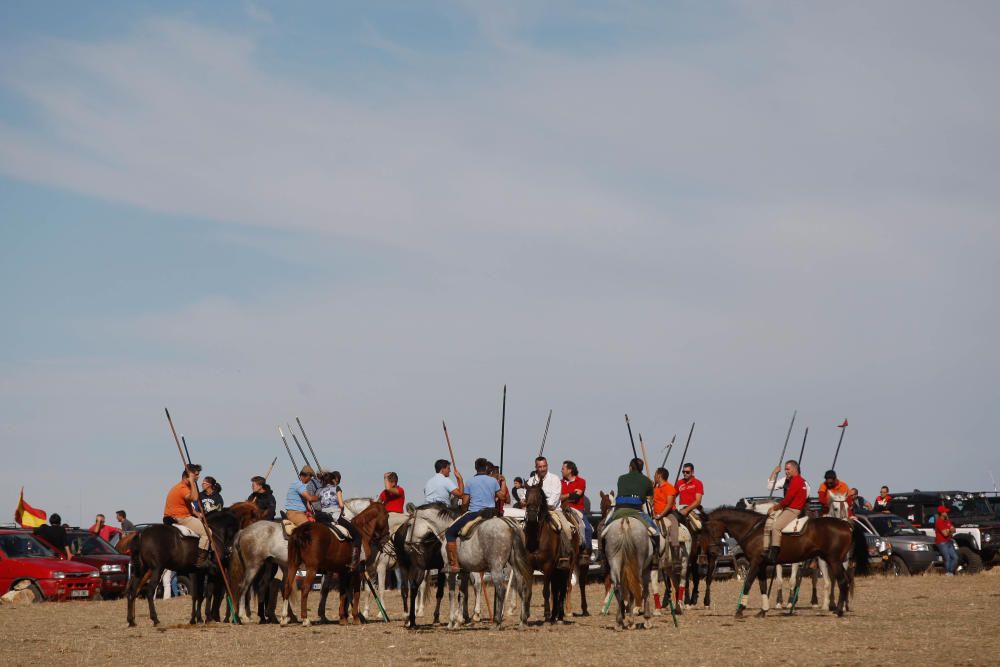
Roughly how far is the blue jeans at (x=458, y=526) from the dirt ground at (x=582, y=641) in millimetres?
1367

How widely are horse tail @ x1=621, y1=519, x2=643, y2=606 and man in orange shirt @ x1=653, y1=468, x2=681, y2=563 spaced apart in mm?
2593

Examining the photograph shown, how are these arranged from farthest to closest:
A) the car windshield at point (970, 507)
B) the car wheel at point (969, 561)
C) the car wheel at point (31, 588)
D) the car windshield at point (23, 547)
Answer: the car windshield at point (970, 507) → the car wheel at point (969, 561) → the car windshield at point (23, 547) → the car wheel at point (31, 588)

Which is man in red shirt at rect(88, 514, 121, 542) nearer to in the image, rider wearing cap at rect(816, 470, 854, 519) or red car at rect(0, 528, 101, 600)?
red car at rect(0, 528, 101, 600)

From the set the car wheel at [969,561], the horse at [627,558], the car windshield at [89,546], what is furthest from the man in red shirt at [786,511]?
the car windshield at [89,546]

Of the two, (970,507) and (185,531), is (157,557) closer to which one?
(185,531)

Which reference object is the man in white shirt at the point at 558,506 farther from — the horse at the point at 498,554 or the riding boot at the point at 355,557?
the riding boot at the point at 355,557

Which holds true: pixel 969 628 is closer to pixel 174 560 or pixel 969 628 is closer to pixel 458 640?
pixel 458 640

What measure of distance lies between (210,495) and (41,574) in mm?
9753

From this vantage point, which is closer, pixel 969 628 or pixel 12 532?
pixel 969 628

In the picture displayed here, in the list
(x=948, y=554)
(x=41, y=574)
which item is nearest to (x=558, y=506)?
(x=948, y=554)

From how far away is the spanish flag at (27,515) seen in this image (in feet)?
127

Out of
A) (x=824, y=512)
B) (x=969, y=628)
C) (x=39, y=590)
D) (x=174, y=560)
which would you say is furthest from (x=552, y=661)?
(x=39, y=590)

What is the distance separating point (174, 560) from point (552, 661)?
8.55m

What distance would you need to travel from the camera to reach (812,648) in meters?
16.4
